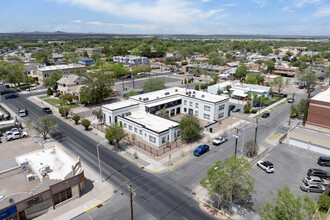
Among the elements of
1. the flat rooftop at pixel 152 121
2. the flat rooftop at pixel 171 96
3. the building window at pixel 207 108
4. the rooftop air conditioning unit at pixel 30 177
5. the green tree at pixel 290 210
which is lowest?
the rooftop air conditioning unit at pixel 30 177

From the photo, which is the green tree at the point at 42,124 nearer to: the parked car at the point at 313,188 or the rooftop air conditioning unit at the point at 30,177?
the rooftop air conditioning unit at the point at 30,177

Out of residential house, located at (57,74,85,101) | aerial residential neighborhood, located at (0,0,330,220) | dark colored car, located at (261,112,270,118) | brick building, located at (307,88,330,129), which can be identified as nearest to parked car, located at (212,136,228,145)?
aerial residential neighborhood, located at (0,0,330,220)

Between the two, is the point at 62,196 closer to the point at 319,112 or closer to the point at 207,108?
the point at 207,108

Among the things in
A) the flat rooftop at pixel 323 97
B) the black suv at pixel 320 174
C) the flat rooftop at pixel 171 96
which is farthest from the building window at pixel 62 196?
the flat rooftop at pixel 323 97

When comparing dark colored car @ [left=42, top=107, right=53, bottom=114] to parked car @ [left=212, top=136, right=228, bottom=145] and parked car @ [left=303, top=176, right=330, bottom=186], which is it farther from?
parked car @ [left=303, top=176, right=330, bottom=186]

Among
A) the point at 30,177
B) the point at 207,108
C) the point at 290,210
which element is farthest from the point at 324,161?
the point at 30,177

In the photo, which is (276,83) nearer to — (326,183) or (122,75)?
(326,183)

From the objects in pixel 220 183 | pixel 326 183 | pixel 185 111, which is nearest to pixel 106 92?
pixel 185 111
